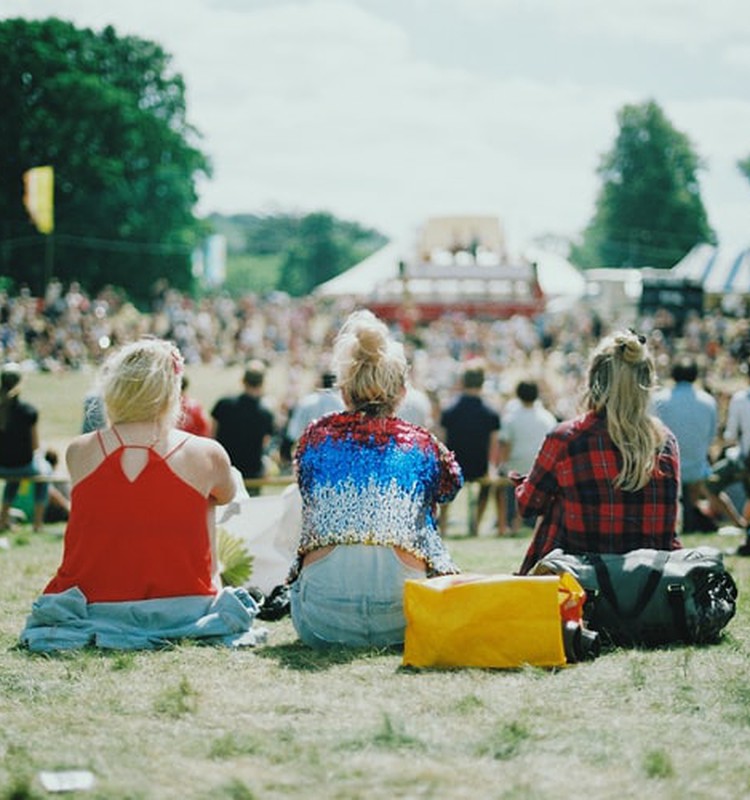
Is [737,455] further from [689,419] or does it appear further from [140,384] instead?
[140,384]

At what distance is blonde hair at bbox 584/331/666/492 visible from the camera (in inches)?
231

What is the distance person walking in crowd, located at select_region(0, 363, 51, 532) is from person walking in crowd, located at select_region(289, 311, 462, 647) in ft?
21.8

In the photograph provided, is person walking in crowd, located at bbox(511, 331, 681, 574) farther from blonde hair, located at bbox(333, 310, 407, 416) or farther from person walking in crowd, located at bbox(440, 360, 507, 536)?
person walking in crowd, located at bbox(440, 360, 507, 536)

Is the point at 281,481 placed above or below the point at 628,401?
below

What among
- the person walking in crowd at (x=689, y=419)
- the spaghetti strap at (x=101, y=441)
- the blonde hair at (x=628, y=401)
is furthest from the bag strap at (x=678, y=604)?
the person walking in crowd at (x=689, y=419)

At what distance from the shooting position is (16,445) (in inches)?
468

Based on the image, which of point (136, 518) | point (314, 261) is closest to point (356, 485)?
point (136, 518)

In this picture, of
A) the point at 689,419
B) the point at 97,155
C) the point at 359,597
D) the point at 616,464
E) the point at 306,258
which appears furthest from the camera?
the point at 306,258

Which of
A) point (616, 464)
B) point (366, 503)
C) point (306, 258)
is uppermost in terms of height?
point (306, 258)

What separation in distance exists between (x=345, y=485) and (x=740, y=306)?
3623 cm

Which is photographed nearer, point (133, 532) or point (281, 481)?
point (133, 532)

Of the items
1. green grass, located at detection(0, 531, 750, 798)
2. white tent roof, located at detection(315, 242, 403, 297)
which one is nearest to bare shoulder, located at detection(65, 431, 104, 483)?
green grass, located at detection(0, 531, 750, 798)

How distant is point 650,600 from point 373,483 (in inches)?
50.8

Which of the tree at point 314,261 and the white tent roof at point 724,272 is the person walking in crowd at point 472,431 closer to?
the white tent roof at point 724,272
